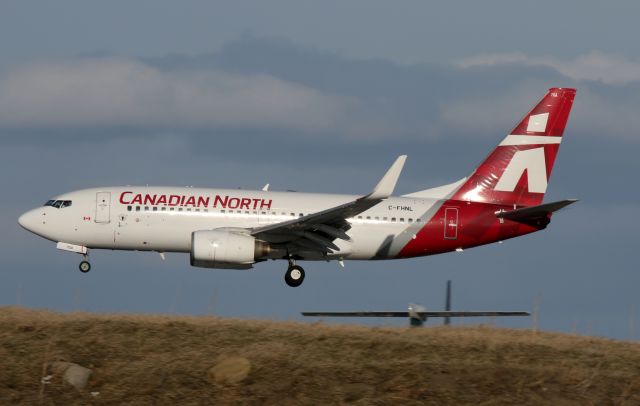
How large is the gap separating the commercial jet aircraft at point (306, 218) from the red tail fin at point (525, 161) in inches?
1.5

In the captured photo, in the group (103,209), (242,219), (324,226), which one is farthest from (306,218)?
(103,209)

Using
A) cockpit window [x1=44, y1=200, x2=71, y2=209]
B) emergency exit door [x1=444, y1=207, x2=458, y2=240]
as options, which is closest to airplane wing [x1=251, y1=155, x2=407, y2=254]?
emergency exit door [x1=444, y1=207, x2=458, y2=240]

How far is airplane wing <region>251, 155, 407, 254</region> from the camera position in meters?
30.0

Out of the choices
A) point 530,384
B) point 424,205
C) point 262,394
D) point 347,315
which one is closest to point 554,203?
point 424,205

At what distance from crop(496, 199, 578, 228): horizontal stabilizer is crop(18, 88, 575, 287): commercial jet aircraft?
0.12 ft

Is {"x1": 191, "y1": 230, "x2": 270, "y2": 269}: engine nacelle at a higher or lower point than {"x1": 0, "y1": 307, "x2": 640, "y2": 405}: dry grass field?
higher

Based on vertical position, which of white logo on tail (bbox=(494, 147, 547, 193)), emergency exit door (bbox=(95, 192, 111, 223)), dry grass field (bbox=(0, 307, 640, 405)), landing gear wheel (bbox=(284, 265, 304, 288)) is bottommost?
dry grass field (bbox=(0, 307, 640, 405))

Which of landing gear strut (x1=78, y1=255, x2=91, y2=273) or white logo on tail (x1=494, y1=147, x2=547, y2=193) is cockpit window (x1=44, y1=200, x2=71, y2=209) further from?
white logo on tail (x1=494, y1=147, x2=547, y2=193)

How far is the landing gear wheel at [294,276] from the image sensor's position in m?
34.5

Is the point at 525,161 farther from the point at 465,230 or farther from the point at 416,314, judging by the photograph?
the point at 416,314

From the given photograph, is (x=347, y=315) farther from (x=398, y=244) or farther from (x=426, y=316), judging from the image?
(x=398, y=244)

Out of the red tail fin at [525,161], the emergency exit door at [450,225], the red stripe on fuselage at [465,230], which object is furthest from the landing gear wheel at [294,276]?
the red tail fin at [525,161]

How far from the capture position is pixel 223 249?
3203cm

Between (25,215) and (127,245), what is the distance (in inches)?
163
